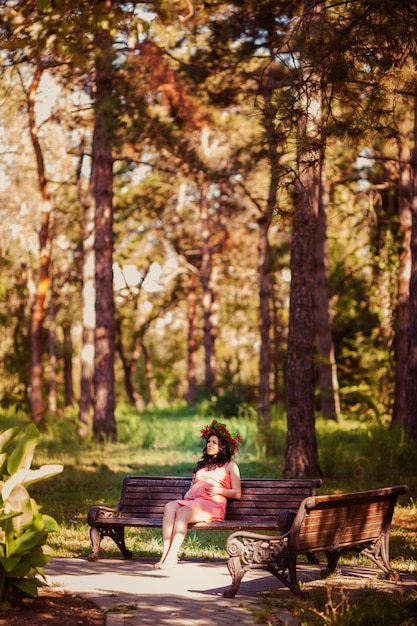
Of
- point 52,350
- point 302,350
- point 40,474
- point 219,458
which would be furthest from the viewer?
point 52,350

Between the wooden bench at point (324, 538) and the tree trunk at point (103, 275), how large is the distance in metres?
16.3

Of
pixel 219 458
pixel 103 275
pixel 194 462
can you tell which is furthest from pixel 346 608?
pixel 103 275

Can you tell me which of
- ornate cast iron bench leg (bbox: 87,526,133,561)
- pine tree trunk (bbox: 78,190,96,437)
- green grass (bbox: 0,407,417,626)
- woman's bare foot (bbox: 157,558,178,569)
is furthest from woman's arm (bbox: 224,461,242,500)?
pine tree trunk (bbox: 78,190,96,437)

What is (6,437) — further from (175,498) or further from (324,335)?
(324,335)

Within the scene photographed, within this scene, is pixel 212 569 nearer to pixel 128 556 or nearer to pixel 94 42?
pixel 128 556

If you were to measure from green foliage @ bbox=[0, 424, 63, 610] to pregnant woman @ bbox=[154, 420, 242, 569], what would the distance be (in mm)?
2103

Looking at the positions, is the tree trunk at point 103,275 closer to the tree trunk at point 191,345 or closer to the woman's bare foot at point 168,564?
the woman's bare foot at point 168,564

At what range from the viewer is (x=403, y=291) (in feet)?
79.3

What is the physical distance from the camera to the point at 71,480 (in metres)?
17.8

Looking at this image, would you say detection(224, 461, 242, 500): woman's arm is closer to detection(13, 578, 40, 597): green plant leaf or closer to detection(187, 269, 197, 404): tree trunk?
detection(13, 578, 40, 597): green plant leaf

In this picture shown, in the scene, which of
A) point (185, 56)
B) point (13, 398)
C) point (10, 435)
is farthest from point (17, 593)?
point (13, 398)

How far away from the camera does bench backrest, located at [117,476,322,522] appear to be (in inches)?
385

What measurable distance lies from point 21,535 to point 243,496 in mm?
3176

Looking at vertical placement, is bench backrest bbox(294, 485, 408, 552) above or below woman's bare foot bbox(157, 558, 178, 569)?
above
